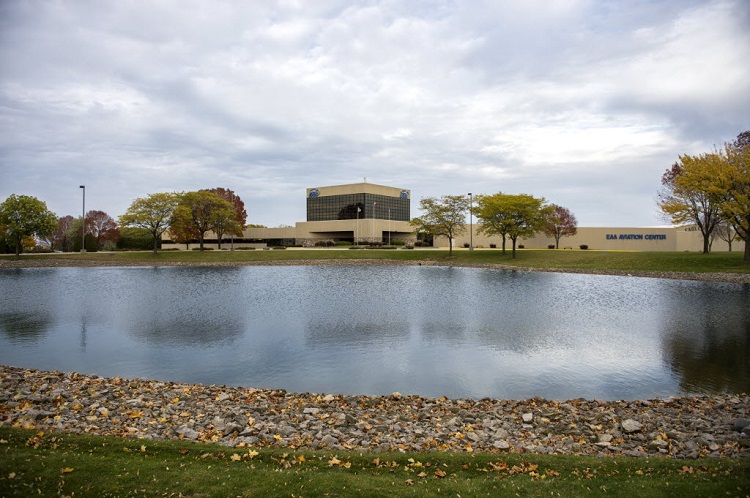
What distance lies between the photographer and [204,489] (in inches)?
232

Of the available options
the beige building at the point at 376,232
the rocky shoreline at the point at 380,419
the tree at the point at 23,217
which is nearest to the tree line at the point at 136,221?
the tree at the point at 23,217

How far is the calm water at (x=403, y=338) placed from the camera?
1382cm

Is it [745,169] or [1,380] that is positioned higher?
[745,169]

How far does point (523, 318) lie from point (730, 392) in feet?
36.7

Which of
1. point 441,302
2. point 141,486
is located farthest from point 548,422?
point 441,302

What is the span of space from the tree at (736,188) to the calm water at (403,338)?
1120 cm

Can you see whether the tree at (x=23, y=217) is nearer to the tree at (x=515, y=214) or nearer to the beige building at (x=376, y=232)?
the beige building at (x=376, y=232)

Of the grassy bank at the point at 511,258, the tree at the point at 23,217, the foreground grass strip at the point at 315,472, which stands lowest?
the foreground grass strip at the point at 315,472

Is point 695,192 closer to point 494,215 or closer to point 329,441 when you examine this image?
point 494,215

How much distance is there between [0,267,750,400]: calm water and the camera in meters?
13.8

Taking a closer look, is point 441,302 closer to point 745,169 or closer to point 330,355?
point 330,355

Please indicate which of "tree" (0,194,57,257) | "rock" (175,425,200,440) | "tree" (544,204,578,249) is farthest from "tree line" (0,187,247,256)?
"rock" (175,425,200,440)

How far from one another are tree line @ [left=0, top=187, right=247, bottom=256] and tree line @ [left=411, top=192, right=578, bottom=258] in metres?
34.0

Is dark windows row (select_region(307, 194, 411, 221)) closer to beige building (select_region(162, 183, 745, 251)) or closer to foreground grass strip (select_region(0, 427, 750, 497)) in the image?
beige building (select_region(162, 183, 745, 251))
